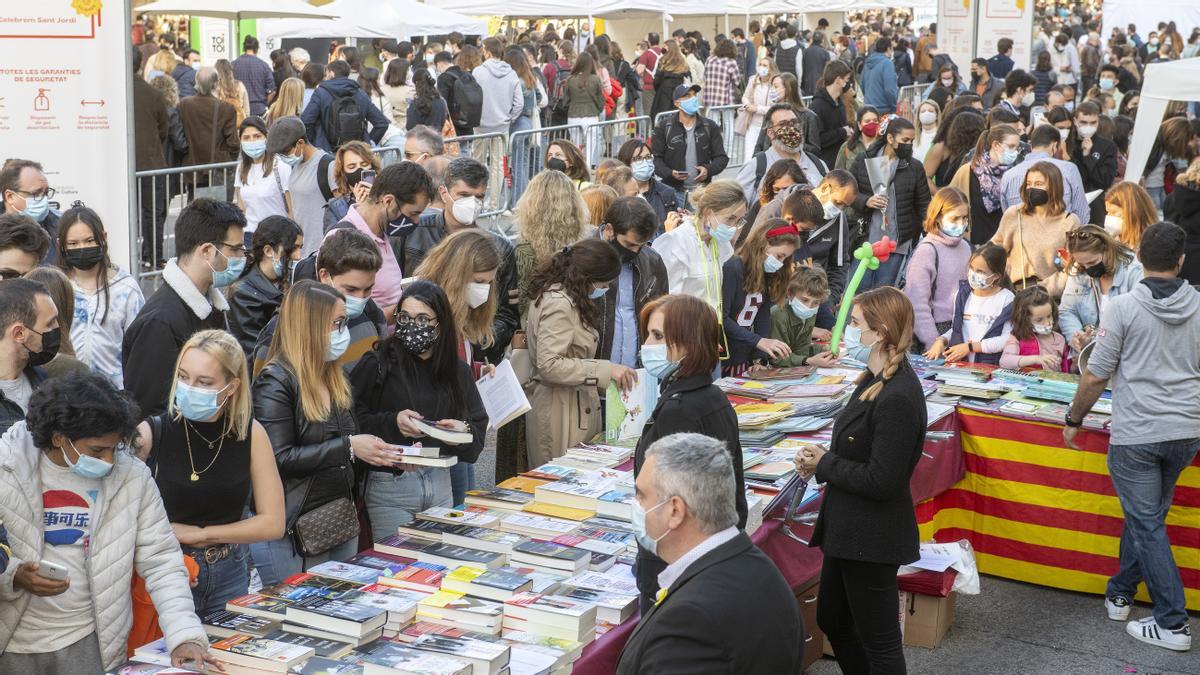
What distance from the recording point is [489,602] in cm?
407

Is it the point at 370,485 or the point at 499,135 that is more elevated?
the point at 499,135

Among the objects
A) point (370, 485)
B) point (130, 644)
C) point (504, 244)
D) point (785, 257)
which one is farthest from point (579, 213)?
point (130, 644)

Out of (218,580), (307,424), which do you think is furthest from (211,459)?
(307,424)

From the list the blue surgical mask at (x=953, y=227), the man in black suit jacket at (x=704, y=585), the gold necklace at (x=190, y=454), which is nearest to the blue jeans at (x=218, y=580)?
the gold necklace at (x=190, y=454)

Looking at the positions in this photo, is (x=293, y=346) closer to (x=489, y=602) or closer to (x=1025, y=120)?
(x=489, y=602)

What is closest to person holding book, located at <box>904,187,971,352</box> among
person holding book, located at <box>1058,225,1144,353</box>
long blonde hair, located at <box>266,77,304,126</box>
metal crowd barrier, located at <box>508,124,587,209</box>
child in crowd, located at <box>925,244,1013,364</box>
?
child in crowd, located at <box>925,244,1013,364</box>

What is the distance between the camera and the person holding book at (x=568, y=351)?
5.88 meters

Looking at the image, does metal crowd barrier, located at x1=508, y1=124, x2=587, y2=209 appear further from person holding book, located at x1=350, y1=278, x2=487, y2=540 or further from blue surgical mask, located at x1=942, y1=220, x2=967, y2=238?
person holding book, located at x1=350, y1=278, x2=487, y2=540

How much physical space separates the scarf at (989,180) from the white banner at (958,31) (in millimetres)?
9809

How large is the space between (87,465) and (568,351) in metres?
2.72

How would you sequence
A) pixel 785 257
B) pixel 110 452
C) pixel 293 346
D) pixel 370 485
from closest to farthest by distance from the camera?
pixel 110 452, pixel 293 346, pixel 370 485, pixel 785 257

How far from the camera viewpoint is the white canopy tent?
11.4m

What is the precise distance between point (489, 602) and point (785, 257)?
11.0 feet

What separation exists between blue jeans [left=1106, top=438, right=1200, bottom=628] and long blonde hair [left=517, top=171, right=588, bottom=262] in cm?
261
